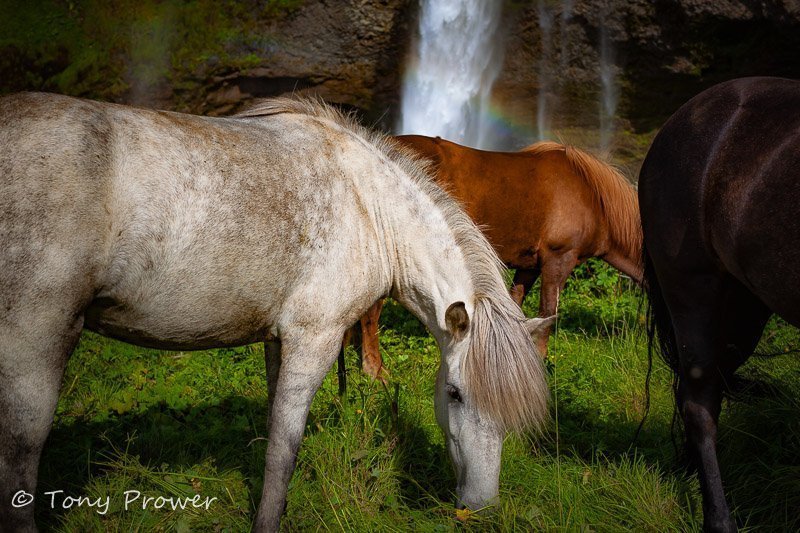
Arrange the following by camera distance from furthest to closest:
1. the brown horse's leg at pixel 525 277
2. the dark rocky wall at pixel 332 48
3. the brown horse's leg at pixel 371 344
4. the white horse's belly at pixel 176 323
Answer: the dark rocky wall at pixel 332 48 → the brown horse's leg at pixel 525 277 → the brown horse's leg at pixel 371 344 → the white horse's belly at pixel 176 323

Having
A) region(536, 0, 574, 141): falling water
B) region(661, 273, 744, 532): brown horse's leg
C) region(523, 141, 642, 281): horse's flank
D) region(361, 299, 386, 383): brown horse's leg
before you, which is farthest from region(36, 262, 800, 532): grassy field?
region(536, 0, 574, 141): falling water

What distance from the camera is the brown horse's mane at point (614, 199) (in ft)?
20.7

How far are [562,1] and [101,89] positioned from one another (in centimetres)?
522

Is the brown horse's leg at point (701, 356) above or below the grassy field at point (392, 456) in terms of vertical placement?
above

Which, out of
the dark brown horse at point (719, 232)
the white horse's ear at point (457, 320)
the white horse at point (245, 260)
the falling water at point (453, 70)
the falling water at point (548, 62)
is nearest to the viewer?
the white horse at point (245, 260)

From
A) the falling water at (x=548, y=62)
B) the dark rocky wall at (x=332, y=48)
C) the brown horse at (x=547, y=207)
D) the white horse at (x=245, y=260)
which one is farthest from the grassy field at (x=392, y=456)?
the falling water at (x=548, y=62)

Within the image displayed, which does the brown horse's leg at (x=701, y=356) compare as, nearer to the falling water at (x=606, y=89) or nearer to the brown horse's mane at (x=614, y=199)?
the brown horse's mane at (x=614, y=199)

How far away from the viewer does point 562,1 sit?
8039mm

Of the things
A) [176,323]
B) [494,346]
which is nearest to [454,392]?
[494,346]

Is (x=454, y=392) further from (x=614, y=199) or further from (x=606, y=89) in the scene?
(x=606, y=89)

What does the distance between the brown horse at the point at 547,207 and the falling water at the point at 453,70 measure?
253 cm

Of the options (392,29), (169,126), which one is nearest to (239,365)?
(169,126)

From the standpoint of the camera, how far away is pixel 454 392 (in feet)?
10.6

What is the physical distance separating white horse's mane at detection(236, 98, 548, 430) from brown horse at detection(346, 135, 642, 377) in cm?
267
